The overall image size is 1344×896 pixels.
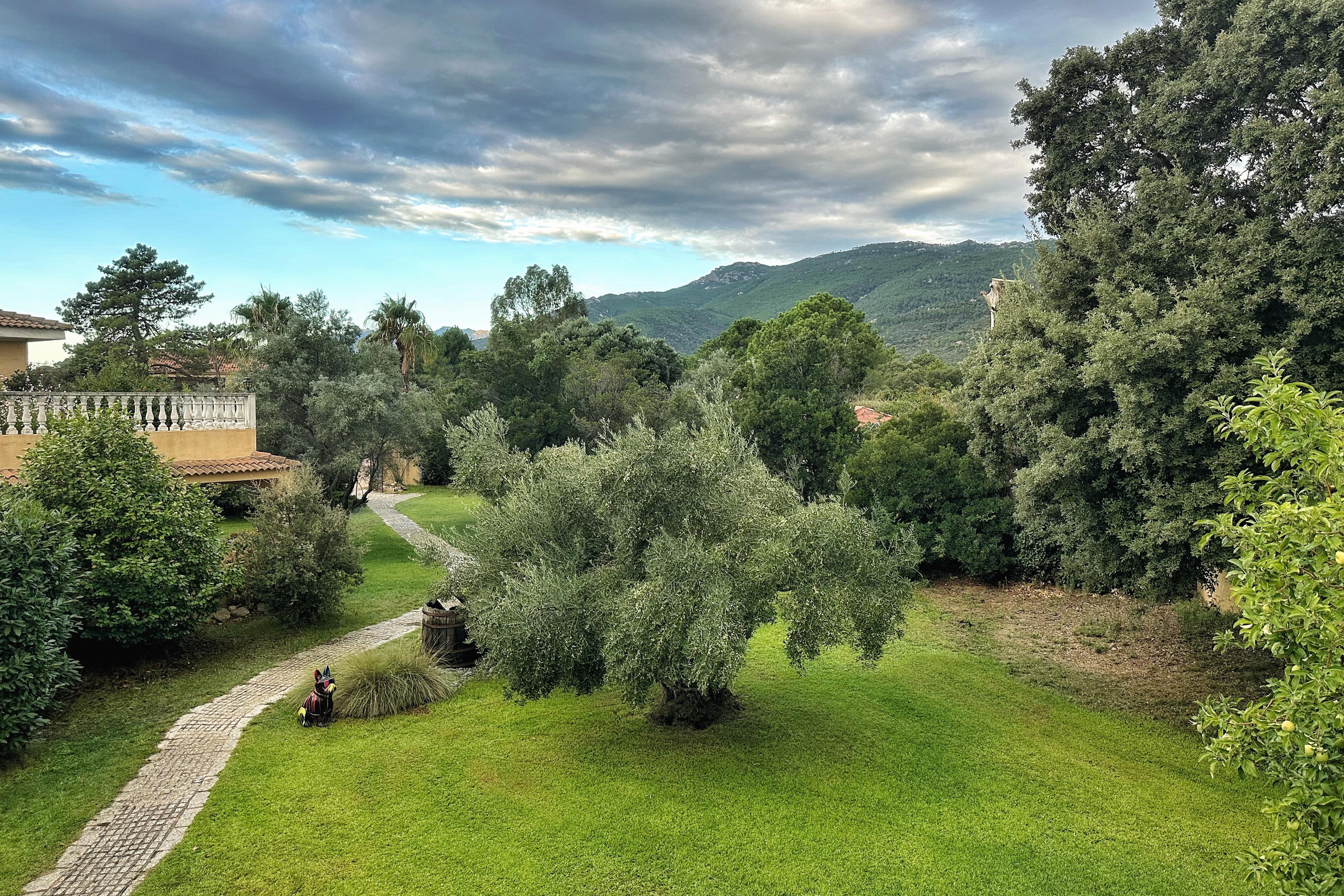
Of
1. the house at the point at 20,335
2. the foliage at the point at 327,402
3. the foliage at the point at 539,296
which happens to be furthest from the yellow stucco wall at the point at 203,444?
the foliage at the point at 539,296

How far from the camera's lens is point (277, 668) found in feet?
35.4

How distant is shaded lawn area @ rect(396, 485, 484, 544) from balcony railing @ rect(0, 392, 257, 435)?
20.0 ft

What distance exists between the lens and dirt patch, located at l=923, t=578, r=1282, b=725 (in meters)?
10.8

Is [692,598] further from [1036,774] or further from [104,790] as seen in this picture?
[104,790]

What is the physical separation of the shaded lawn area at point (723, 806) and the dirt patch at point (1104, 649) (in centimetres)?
128

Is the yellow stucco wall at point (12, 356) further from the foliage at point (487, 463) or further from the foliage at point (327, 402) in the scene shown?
the foliage at point (487, 463)

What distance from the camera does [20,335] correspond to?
1423 centimetres

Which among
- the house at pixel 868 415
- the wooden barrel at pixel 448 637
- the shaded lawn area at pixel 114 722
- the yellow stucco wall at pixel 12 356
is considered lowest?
the shaded lawn area at pixel 114 722

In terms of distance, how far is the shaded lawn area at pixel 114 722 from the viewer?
20.9 feet

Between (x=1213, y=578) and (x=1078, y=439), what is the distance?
3.82 metres

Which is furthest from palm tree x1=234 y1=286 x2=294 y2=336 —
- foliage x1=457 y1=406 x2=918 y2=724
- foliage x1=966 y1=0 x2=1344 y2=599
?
foliage x1=966 y1=0 x2=1344 y2=599

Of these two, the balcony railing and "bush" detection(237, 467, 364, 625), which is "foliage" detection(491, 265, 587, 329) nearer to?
the balcony railing

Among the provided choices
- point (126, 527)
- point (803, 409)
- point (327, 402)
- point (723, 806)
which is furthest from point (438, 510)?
point (723, 806)

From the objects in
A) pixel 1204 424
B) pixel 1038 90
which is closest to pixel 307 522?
pixel 1204 424
